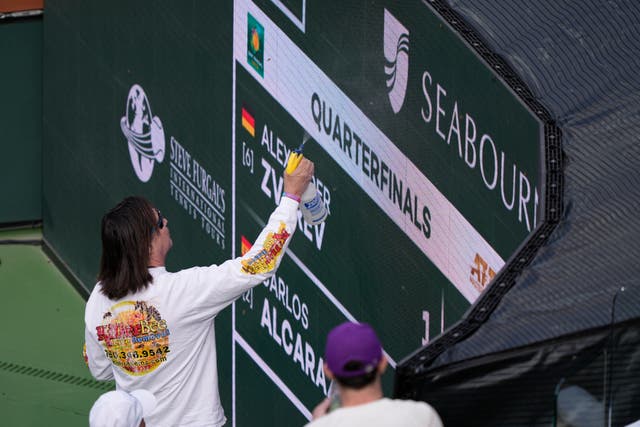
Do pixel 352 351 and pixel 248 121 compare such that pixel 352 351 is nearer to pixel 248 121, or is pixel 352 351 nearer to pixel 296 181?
pixel 296 181

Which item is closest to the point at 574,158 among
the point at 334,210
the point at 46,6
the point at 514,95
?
the point at 514,95

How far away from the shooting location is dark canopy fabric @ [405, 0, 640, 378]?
3.41 m

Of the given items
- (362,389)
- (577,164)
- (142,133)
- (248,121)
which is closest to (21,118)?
(142,133)

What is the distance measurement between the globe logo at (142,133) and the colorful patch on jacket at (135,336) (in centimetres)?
288

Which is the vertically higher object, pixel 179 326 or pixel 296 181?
pixel 296 181

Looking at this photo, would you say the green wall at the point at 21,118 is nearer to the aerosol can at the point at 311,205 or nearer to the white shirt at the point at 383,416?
the aerosol can at the point at 311,205

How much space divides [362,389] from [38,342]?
540cm

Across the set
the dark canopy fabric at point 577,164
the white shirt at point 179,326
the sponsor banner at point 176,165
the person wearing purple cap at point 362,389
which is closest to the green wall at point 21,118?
the sponsor banner at point 176,165

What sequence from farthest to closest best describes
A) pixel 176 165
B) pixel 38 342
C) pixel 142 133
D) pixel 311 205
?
pixel 38 342
pixel 142 133
pixel 176 165
pixel 311 205

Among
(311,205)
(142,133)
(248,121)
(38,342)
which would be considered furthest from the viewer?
(38,342)

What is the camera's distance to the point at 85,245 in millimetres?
8289

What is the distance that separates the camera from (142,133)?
24.8 feet

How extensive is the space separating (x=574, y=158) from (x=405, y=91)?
1.13 m

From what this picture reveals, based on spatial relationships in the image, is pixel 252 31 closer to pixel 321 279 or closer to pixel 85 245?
pixel 321 279
